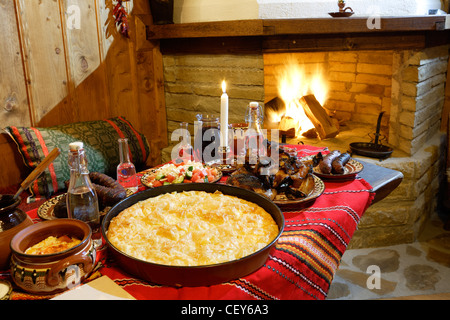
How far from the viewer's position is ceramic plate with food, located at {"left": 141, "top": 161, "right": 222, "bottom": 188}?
58.4 inches

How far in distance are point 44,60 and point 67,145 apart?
598 millimetres

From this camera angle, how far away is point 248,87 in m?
2.89

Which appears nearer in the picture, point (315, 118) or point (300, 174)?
point (300, 174)

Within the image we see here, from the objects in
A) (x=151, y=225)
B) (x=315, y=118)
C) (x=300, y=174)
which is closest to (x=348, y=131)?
(x=315, y=118)

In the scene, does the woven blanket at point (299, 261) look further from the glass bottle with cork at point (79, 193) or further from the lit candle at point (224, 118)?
the lit candle at point (224, 118)

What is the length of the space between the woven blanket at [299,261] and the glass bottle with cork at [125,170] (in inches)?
13.2

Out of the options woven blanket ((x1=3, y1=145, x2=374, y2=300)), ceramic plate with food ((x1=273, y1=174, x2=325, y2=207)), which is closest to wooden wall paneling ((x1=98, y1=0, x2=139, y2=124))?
woven blanket ((x1=3, y1=145, x2=374, y2=300))

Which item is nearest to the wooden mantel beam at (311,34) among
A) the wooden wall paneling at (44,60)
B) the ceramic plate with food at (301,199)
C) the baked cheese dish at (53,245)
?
the wooden wall paneling at (44,60)

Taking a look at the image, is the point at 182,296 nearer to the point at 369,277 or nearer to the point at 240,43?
the point at 369,277

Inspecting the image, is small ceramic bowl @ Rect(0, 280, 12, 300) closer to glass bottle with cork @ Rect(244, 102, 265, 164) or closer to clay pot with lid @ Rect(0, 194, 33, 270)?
clay pot with lid @ Rect(0, 194, 33, 270)

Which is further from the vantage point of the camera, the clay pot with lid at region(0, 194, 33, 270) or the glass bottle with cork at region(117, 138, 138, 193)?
the glass bottle with cork at region(117, 138, 138, 193)

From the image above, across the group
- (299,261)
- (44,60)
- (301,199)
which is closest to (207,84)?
(44,60)

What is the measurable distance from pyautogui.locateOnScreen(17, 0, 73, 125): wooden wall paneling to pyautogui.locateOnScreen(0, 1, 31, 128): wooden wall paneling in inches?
1.5
